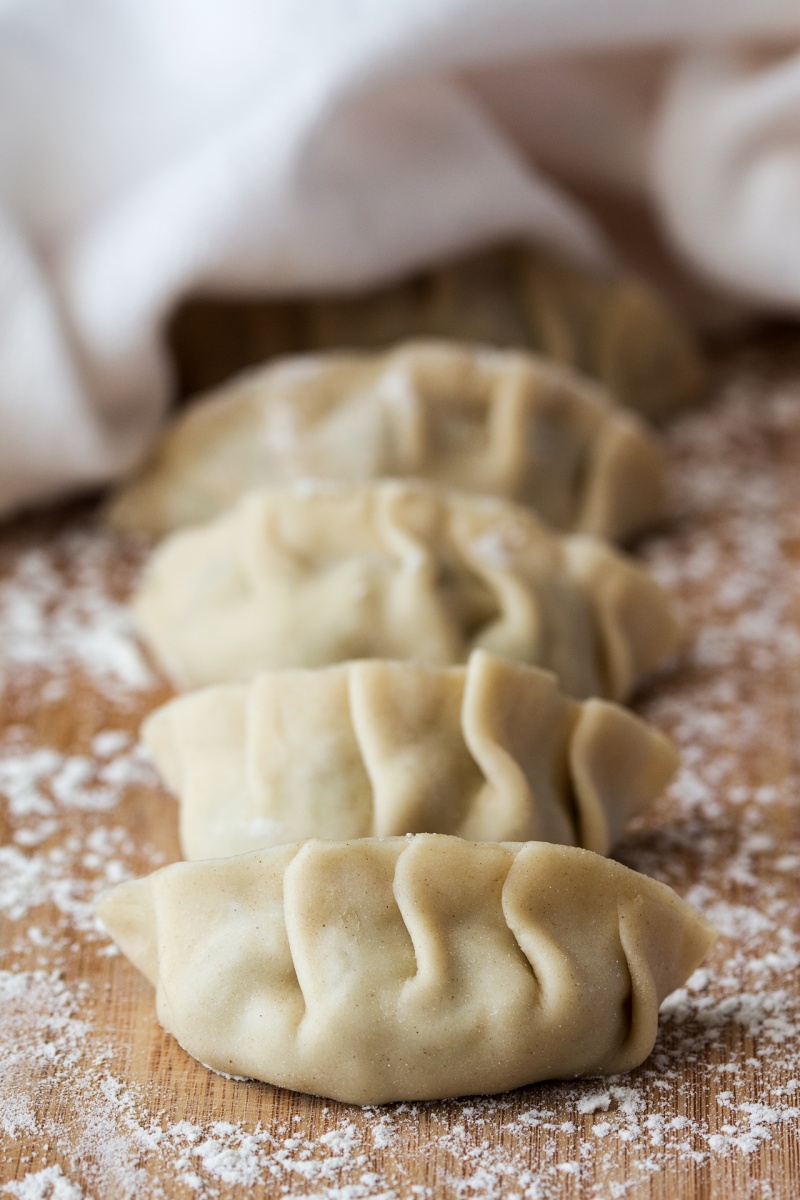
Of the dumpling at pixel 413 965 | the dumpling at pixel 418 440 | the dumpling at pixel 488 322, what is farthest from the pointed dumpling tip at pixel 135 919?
the dumpling at pixel 488 322

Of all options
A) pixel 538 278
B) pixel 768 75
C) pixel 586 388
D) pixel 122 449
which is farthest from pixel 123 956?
pixel 768 75

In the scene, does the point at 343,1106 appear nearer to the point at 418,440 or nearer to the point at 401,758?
the point at 401,758

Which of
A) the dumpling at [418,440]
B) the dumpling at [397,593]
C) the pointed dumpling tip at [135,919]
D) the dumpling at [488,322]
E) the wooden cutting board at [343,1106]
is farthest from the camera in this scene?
the dumpling at [488,322]

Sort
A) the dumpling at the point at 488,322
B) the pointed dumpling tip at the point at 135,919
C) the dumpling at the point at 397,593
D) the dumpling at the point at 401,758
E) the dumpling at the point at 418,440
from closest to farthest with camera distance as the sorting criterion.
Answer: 1. the pointed dumpling tip at the point at 135,919
2. the dumpling at the point at 401,758
3. the dumpling at the point at 397,593
4. the dumpling at the point at 418,440
5. the dumpling at the point at 488,322

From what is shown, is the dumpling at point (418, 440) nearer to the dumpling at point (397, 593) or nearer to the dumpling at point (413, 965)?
the dumpling at point (397, 593)

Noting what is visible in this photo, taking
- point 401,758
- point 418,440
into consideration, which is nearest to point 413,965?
point 401,758

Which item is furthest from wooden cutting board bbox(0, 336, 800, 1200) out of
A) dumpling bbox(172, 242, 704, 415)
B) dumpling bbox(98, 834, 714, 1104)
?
dumpling bbox(172, 242, 704, 415)

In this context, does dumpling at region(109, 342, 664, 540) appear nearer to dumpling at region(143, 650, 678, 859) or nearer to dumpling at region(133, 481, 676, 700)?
dumpling at region(133, 481, 676, 700)
